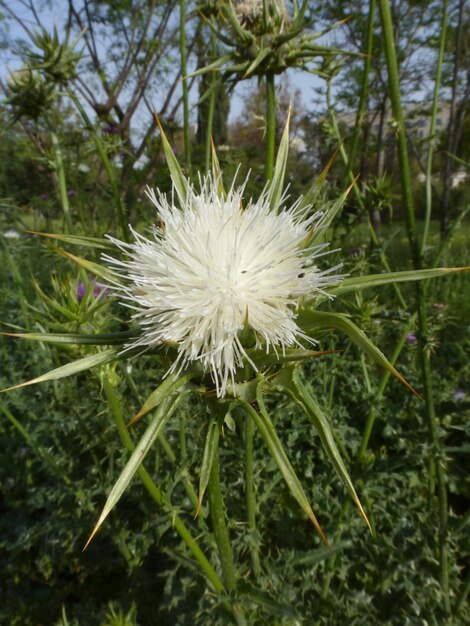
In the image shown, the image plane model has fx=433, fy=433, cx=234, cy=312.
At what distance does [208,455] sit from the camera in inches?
44.6

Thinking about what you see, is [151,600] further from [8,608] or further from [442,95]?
[442,95]

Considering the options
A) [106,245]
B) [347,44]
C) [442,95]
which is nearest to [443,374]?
[106,245]

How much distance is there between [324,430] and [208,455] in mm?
308

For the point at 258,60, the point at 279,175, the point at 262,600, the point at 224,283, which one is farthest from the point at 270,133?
the point at 262,600

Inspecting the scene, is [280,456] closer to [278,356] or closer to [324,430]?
[324,430]

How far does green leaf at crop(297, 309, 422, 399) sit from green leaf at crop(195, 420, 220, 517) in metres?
0.39

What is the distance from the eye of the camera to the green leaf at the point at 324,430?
103 centimetres

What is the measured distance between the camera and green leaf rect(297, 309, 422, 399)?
3.44 feet

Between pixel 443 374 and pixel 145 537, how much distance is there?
296 centimetres

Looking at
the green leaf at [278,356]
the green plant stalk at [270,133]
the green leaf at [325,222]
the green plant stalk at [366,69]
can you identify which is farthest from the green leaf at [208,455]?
the green plant stalk at [366,69]

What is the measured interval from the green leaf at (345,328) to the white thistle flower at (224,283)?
0.12 feet

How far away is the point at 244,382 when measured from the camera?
1.31 meters

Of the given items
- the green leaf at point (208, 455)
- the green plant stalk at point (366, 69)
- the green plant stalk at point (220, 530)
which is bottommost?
the green plant stalk at point (220, 530)

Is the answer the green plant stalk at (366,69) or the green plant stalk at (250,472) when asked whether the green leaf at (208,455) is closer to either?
the green plant stalk at (250,472)
